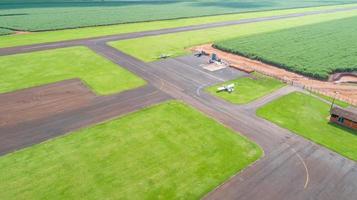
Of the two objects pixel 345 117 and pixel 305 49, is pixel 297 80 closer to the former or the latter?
pixel 345 117

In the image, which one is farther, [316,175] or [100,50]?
[100,50]

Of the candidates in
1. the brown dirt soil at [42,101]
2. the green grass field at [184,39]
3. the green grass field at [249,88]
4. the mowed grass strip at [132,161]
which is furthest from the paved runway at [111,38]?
the mowed grass strip at [132,161]

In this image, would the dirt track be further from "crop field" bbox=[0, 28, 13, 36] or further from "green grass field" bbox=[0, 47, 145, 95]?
"crop field" bbox=[0, 28, 13, 36]

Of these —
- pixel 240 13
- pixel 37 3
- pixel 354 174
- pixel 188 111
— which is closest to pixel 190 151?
pixel 188 111

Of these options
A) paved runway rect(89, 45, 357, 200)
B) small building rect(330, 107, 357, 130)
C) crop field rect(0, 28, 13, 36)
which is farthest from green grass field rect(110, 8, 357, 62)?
small building rect(330, 107, 357, 130)

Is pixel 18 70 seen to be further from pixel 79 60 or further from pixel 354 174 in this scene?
pixel 354 174

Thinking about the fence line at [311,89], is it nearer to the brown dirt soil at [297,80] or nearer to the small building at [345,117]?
the brown dirt soil at [297,80]

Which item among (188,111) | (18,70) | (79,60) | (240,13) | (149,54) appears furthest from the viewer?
(240,13)
